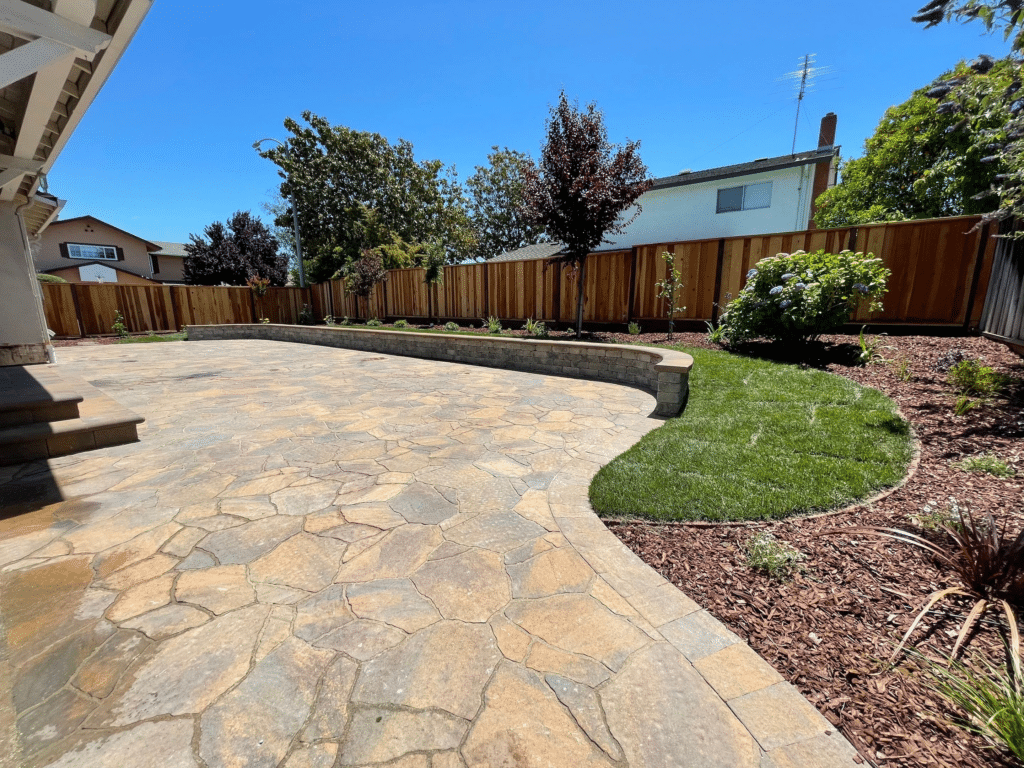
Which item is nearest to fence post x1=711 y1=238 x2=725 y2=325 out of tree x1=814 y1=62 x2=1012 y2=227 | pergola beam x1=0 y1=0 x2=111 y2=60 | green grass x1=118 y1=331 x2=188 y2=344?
pergola beam x1=0 y1=0 x2=111 y2=60

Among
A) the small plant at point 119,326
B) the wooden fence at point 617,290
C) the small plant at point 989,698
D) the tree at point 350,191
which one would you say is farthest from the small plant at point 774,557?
the tree at point 350,191

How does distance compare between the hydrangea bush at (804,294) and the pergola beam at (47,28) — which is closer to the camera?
the pergola beam at (47,28)

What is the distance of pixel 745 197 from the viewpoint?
52.1 ft

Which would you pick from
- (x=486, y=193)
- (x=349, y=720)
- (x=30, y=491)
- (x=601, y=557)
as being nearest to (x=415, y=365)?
(x=30, y=491)

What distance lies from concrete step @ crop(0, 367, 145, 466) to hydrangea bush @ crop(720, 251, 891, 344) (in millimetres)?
7928

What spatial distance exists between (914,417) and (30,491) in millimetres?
7197

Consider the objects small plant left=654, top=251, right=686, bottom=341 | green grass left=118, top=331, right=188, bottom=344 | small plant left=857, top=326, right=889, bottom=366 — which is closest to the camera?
small plant left=857, top=326, right=889, bottom=366

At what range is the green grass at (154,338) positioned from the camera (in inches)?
591

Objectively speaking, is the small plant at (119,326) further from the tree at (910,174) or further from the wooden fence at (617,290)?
the tree at (910,174)

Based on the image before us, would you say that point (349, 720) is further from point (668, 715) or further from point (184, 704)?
point (668, 715)

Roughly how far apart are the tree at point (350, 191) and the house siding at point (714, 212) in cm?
1351

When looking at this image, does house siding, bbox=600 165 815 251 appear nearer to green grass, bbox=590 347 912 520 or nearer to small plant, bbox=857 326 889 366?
small plant, bbox=857 326 889 366

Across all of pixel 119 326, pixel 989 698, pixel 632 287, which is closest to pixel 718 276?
pixel 632 287

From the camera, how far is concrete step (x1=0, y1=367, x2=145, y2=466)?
3.70 meters
